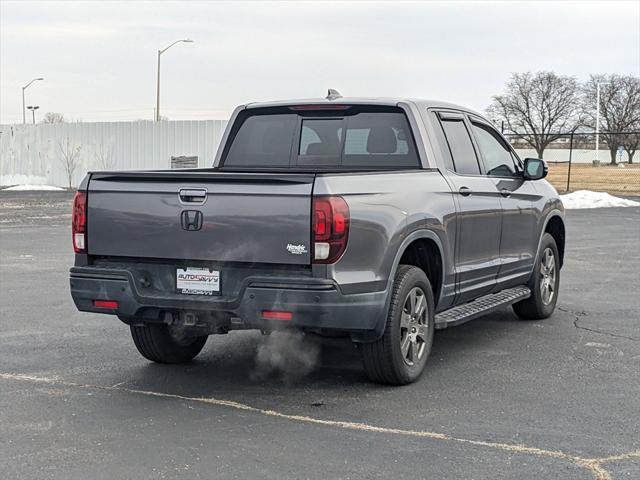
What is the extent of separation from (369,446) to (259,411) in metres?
0.96

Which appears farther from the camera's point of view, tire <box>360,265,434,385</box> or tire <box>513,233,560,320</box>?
tire <box>513,233,560,320</box>

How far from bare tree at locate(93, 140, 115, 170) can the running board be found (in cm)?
3696

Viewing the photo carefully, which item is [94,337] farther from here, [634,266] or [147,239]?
[634,266]

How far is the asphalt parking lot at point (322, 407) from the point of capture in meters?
4.76

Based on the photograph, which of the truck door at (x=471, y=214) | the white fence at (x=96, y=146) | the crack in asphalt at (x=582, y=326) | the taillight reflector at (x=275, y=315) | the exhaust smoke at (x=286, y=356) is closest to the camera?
the taillight reflector at (x=275, y=315)

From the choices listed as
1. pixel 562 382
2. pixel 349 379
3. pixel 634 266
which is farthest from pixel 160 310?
pixel 634 266

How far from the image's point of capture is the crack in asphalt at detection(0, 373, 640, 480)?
4.80 metres

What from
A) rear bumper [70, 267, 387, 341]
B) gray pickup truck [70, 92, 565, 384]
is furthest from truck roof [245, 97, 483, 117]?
rear bumper [70, 267, 387, 341]

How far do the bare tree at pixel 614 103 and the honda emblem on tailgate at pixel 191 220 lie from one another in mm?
84014

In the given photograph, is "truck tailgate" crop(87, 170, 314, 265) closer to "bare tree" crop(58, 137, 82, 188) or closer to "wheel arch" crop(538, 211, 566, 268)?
"wheel arch" crop(538, 211, 566, 268)

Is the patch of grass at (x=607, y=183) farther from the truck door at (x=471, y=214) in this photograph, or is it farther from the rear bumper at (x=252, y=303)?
the rear bumper at (x=252, y=303)

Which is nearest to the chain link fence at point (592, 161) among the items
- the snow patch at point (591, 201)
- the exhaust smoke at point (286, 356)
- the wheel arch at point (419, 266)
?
the snow patch at point (591, 201)

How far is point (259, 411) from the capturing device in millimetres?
5754

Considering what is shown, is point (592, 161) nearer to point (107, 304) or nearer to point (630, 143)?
point (630, 143)
